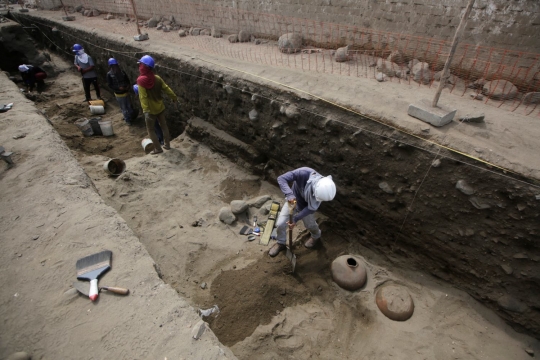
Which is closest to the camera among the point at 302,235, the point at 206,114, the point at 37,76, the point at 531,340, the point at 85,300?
the point at 85,300

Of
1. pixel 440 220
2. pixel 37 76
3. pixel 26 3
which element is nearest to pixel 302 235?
pixel 440 220

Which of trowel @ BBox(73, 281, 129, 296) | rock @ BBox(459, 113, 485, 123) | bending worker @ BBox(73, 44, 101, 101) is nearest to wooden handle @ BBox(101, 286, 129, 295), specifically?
trowel @ BBox(73, 281, 129, 296)

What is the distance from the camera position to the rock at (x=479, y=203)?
3.17 m

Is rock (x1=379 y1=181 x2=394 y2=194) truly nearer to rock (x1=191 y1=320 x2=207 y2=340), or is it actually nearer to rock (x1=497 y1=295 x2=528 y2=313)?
rock (x1=497 y1=295 x2=528 y2=313)

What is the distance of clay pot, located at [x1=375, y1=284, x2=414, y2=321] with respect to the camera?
3492 millimetres

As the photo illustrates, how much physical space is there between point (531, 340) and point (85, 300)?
473cm

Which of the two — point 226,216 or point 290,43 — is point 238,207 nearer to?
point 226,216

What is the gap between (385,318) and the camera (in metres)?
3.55

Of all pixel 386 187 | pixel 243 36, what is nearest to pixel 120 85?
pixel 243 36

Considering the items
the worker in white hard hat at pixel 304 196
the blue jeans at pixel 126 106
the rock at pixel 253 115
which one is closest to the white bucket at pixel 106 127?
the blue jeans at pixel 126 106

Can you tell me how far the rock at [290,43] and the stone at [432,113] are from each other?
375cm

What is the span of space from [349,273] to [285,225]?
107 centimetres

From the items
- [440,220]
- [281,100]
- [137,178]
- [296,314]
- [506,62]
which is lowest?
[296,314]

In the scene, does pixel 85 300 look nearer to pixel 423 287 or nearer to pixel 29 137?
pixel 29 137
